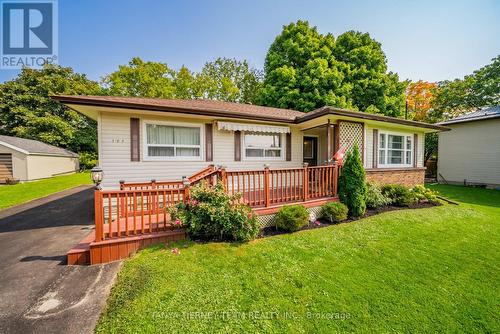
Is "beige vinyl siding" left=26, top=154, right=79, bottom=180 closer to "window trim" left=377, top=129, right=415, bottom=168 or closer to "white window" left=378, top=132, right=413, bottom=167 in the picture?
"window trim" left=377, top=129, right=415, bottom=168

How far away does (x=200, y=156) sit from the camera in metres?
6.98

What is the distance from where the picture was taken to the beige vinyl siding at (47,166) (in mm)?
15422

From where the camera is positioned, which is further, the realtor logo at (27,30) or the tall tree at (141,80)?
the tall tree at (141,80)

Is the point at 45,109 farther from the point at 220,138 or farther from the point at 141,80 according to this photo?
the point at 220,138

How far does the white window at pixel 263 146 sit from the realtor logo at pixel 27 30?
8.55m

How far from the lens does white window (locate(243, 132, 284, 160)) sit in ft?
25.5

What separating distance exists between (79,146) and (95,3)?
24.6 metres

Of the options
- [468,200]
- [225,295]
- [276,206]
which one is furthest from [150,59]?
[468,200]

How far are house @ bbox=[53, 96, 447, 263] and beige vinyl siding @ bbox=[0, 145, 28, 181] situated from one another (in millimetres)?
14372

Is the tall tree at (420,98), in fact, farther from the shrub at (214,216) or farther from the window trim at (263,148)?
the shrub at (214,216)

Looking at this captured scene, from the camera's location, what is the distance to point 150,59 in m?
23.6

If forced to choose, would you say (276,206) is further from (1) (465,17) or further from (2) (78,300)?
(1) (465,17)

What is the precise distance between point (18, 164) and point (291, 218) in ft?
68.4

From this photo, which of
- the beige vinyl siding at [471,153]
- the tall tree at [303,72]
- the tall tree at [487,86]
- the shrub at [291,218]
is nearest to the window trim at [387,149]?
the shrub at [291,218]
